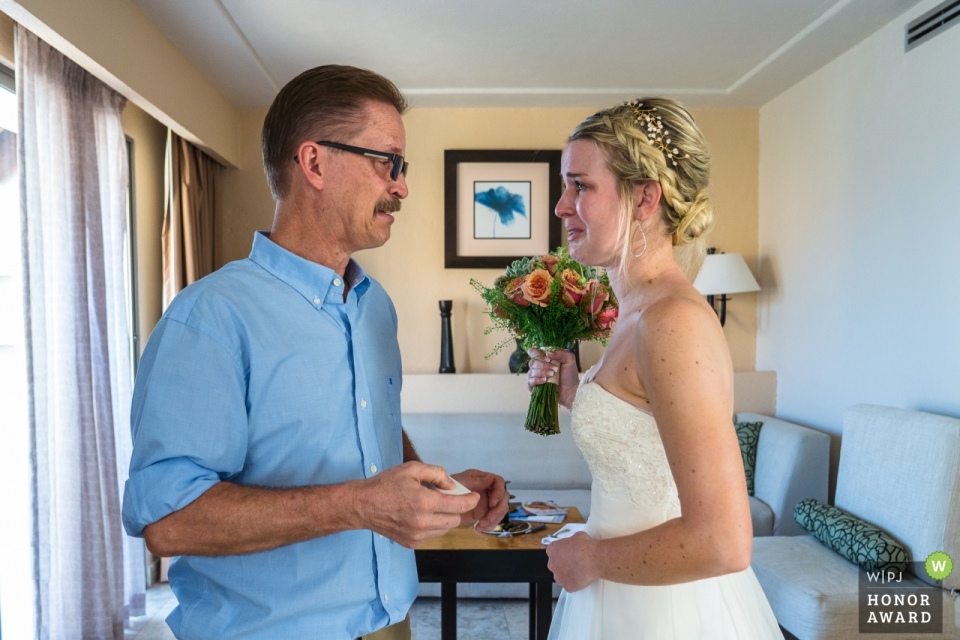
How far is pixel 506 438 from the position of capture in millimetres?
4641

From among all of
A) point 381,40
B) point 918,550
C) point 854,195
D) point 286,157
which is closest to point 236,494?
point 286,157

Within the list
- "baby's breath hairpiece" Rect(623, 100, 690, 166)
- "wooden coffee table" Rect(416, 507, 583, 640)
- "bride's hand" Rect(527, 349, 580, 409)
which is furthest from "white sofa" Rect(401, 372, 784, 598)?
"baby's breath hairpiece" Rect(623, 100, 690, 166)

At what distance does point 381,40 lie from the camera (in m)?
3.81

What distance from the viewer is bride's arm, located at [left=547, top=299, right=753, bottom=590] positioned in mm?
1215

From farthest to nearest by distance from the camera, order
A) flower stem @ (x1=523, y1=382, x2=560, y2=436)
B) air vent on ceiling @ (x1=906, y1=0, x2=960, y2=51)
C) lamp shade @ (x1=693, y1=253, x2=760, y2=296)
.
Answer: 1. lamp shade @ (x1=693, y1=253, x2=760, y2=296)
2. air vent on ceiling @ (x1=906, y1=0, x2=960, y2=51)
3. flower stem @ (x1=523, y1=382, x2=560, y2=436)

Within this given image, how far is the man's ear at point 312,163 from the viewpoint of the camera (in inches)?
54.7

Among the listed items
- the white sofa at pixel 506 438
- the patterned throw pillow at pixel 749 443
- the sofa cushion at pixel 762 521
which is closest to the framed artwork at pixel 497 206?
the white sofa at pixel 506 438

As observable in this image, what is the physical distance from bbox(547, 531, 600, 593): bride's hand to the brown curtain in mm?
3233

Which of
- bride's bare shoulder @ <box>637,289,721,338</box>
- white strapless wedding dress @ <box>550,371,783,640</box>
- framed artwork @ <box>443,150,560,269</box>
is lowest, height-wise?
white strapless wedding dress @ <box>550,371,783,640</box>

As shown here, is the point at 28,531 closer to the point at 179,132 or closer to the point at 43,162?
the point at 43,162

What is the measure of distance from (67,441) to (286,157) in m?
2.17

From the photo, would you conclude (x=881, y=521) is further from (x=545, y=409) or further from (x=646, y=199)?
(x=646, y=199)

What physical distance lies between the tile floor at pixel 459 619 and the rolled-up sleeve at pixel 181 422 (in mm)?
2728

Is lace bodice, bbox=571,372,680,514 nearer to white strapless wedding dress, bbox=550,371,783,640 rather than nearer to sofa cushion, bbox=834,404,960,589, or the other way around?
white strapless wedding dress, bbox=550,371,783,640
